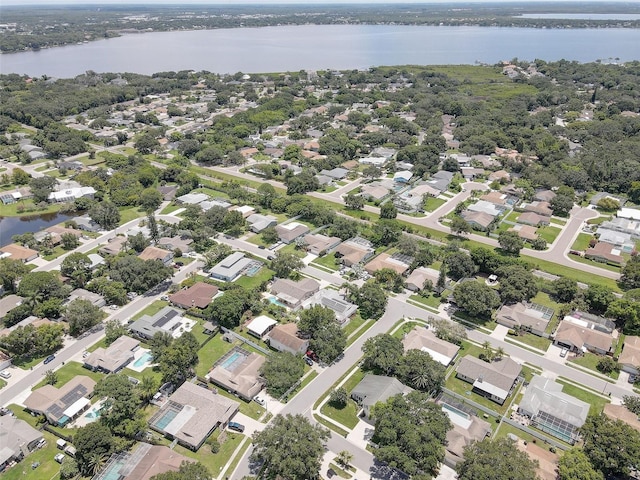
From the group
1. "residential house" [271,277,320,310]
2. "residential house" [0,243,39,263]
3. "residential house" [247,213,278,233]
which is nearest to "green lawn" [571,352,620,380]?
"residential house" [271,277,320,310]

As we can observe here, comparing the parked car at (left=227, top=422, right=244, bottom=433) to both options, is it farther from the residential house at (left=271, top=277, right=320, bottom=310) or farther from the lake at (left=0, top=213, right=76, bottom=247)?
the lake at (left=0, top=213, right=76, bottom=247)

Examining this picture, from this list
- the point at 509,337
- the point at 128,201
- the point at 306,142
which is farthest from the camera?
the point at 306,142

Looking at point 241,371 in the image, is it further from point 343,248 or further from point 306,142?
point 306,142

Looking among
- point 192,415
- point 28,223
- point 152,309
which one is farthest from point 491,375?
point 28,223

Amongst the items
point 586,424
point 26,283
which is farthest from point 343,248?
point 26,283

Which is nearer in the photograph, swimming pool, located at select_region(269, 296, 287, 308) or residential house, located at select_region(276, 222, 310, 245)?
swimming pool, located at select_region(269, 296, 287, 308)

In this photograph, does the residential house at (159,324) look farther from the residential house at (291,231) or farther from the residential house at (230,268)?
the residential house at (291,231)

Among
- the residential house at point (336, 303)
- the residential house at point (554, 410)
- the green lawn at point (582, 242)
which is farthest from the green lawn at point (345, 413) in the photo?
the green lawn at point (582, 242)
